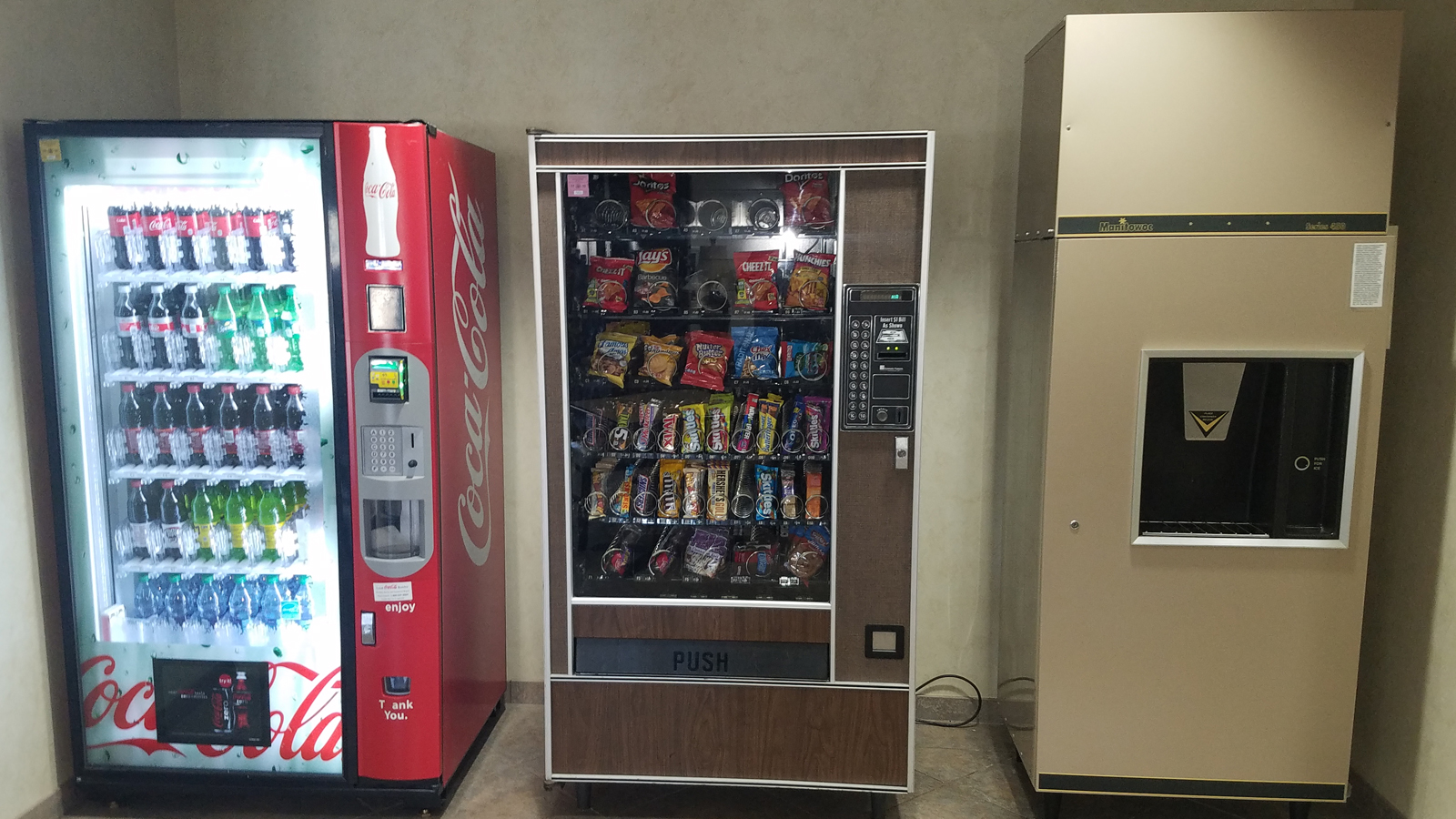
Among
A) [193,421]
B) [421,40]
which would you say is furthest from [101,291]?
[421,40]

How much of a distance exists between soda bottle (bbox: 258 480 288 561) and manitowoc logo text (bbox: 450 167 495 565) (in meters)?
0.50

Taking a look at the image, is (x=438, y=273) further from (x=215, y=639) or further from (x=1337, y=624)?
(x=1337, y=624)

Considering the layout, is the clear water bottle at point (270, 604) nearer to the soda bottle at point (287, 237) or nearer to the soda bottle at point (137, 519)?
the soda bottle at point (137, 519)

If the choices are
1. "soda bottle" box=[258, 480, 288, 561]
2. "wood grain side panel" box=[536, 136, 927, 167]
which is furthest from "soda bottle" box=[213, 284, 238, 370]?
"wood grain side panel" box=[536, 136, 927, 167]

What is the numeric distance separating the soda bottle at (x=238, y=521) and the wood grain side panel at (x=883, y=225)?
72.1 inches

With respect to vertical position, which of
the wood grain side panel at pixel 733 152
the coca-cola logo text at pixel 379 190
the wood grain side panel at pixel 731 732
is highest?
the wood grain side panel at pixel 733 152

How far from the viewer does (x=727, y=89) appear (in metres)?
2.81

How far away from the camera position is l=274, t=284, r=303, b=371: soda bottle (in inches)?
93.6

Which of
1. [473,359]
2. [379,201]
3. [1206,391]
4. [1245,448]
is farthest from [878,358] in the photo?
[379,201]

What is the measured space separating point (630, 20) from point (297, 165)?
46.1 inches

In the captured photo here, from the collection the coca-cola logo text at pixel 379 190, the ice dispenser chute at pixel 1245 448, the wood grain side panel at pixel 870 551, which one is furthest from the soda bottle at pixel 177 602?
the ice dispenser chute at pixel 1245 448

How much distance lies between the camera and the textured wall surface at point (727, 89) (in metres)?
2.76

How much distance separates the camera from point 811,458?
2.44 metres

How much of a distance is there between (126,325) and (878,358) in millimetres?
2042
